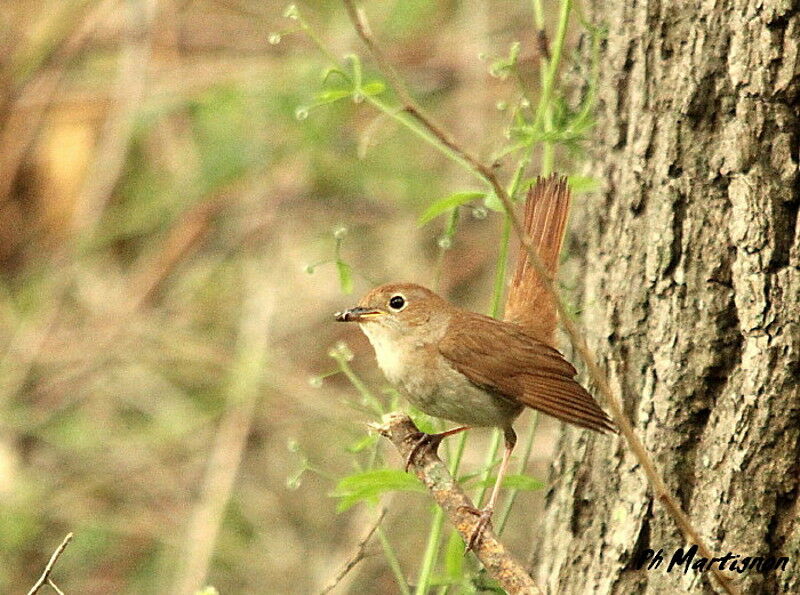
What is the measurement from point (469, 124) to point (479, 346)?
346 cm

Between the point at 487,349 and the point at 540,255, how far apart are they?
1.04 feet

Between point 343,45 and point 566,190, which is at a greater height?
point 343,45

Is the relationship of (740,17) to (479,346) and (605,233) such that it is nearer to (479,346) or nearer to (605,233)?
(605,233)

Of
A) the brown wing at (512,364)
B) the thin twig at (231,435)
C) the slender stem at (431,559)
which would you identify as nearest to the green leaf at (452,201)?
the brown wing at (512,364)

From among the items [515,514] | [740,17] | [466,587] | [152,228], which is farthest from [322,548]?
A: [740,17]

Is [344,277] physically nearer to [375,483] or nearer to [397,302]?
[397,302]

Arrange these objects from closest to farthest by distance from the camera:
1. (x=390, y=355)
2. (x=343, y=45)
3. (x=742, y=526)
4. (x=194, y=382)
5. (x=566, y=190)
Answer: (x=742, y=526), (x=566, y=190), (x=390, y=355), (x=343, y=45), (x=194, y=382)

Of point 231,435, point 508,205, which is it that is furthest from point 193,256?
point 508,205

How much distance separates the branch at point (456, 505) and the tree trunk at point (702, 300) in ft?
1.74

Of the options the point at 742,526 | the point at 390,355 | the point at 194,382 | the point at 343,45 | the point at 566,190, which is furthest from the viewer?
the point at 194,382

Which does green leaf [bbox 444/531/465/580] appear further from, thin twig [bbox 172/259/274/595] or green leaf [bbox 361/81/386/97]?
thin twig [bbox 172/259/274/595]

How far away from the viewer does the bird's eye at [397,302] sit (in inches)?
147

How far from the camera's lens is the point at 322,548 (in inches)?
265

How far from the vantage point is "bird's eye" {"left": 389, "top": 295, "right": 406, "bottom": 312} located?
3736mm
